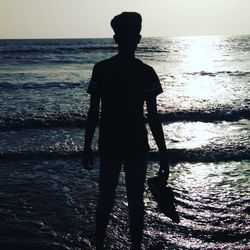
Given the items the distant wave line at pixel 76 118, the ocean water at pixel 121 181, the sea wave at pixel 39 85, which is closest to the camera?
the ocean water at pixel 121 181

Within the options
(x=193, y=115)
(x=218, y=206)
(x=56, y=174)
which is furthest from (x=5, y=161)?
(x=193, y=115)

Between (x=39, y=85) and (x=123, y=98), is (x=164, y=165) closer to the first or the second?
(x=123, y=98)

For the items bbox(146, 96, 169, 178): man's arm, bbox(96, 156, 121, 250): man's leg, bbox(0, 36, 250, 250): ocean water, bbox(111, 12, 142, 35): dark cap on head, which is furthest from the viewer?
bbox(0, 36, 250, 250): ocean water

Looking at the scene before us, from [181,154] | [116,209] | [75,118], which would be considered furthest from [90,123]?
[75,118]

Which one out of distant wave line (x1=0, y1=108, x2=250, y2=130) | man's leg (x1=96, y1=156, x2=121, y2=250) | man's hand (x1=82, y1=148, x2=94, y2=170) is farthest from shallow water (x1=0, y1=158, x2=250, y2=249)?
distant wave line (x1=0, y1=108, x2=250, y2=130)

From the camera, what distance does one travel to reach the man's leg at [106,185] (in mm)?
3790

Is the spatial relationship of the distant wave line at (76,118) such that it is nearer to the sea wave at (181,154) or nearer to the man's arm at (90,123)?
the sea wave at (181,154)

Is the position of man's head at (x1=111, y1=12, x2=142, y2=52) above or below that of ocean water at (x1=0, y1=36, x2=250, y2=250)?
above

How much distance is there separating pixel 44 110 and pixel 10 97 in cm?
413

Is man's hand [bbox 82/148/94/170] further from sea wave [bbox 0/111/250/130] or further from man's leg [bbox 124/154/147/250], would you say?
sea wave [bbox 0/111/250/130]

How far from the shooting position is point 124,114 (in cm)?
364

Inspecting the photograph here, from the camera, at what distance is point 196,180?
7.28 meters

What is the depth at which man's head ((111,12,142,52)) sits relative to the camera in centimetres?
341

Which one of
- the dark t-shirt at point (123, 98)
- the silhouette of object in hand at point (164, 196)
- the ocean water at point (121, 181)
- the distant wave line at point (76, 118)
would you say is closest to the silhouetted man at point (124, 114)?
the dark t-shirt at point (123, 98)
